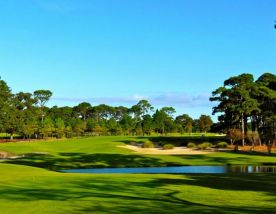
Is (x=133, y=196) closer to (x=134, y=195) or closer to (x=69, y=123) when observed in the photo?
(x=134, y=195)

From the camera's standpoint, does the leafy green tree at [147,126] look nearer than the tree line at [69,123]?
No

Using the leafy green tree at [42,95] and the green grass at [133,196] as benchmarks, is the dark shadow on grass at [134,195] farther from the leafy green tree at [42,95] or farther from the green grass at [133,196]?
the leafy green tree at [42,95]

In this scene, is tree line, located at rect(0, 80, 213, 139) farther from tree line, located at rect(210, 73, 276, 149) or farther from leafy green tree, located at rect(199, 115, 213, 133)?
tree line, located at rect(210, 73, 276, 149)

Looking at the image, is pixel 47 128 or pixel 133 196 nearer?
pixel 133 196

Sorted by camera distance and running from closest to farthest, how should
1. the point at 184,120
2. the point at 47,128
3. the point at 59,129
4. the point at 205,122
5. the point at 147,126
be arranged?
the point at 47,128 < the point at 59,129 < the point at 147,126 < the point at 205,122 < the point at 184,120

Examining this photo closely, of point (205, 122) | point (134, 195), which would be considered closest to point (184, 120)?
point (205, 122)

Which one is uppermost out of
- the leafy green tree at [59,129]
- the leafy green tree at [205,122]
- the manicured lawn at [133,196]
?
the leafy green tree at [205,122]

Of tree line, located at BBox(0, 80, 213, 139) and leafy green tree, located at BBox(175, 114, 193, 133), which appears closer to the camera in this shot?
tree line, located at BBox(0, 80, 213, 139)

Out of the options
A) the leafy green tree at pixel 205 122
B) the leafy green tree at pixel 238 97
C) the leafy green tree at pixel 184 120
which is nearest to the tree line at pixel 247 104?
the leafy green tree at pixel 238 97

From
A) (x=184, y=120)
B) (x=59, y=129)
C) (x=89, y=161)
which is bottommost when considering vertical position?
(x=89, y=161)

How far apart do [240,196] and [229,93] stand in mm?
64713

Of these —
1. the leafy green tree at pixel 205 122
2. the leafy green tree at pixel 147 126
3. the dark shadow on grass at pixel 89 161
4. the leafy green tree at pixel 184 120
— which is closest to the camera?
the dark shadow on grass at pixel 89 161

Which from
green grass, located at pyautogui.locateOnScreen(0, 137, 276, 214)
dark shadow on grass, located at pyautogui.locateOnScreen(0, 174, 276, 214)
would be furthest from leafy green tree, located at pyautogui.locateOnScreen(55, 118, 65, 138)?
dark shadow on grass, located at pyautogui.locateOnScreen(0, 174, 276, 214)

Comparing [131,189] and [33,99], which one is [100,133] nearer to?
[33,99]
